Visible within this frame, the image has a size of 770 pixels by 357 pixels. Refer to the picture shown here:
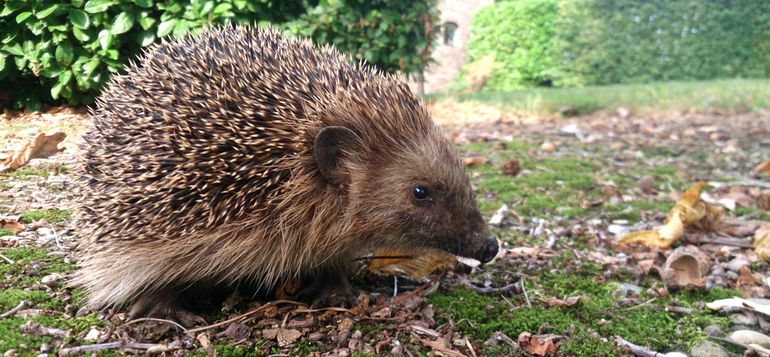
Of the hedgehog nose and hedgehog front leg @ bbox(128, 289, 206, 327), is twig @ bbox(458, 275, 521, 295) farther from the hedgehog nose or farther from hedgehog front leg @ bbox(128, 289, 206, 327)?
hedgehog front leg @ bbox(128, 289, 206, 327)

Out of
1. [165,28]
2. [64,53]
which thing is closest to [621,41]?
[165,28]

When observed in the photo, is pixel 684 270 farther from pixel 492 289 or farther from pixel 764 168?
pixel 764 168

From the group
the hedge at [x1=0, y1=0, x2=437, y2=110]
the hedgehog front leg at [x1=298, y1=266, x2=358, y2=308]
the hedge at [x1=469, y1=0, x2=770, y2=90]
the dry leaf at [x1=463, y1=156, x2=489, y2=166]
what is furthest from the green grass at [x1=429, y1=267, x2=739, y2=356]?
the hedge at [x1=469, y1=0, x2=770, y2=90]

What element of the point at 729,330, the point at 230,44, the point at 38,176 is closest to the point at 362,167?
the point at 230,44

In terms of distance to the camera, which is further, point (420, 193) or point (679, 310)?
point (679, 310)

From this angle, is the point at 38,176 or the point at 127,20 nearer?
the point at 38,176

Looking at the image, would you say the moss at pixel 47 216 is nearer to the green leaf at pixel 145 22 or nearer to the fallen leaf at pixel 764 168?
the green leaf at pixel 145 22

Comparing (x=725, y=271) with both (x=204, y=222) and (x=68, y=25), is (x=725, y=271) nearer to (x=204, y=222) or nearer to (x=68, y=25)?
(x=204, y=222)
